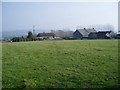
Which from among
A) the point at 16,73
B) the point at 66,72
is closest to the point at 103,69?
the point at 66,72

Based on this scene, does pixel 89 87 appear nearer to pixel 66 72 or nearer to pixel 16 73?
pixel 66 72

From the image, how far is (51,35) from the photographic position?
90.2m

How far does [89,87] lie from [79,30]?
84616 millimetres

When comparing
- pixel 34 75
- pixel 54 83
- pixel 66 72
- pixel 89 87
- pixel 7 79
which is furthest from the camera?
pixel 66 72

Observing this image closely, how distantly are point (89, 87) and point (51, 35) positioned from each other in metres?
84.8

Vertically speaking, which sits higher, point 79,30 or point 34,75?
point 79,30

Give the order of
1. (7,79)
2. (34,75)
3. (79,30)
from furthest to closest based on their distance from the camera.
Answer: (79,30)
(34,75)
(7,79)

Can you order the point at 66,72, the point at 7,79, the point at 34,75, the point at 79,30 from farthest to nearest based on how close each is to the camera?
1. the point at 79,30
2. the point at 66,72
3. the point at 34,75
4. the point at 7,79

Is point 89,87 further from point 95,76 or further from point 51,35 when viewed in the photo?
point 51,35

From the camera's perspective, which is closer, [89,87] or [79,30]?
[89,87]

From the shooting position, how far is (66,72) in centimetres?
782

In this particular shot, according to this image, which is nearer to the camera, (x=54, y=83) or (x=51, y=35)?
(x=54, y=83)

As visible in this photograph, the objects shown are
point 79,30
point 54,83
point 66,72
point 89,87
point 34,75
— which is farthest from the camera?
point 79,30

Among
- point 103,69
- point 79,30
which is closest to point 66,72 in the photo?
point 103,69
